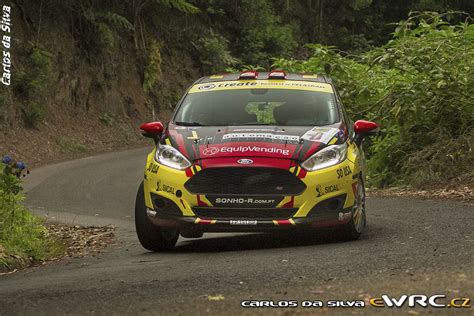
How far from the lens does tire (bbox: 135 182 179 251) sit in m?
9.73

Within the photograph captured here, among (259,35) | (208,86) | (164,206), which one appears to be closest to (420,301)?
(164,206)

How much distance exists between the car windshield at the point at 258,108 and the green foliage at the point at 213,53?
100ft

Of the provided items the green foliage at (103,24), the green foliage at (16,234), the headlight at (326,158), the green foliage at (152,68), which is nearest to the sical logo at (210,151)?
the headlight at (326,158)

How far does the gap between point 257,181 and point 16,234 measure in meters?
3.40

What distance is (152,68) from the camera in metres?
38.4

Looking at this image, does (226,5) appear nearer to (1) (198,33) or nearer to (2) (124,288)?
(1) (198,33)

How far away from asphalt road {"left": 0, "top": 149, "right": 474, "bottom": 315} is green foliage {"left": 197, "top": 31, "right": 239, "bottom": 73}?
2918cm

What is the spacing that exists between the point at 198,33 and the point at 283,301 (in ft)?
124

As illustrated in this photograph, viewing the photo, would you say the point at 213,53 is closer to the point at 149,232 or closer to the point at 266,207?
the point at 149,232

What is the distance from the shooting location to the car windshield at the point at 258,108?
10227mm

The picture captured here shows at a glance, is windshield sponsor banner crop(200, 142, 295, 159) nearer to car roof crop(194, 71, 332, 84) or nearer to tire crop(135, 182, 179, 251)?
tire crop(135, 182, 179, 251)

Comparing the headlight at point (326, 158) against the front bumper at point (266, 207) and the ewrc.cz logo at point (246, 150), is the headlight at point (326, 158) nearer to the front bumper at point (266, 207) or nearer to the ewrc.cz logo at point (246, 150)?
the front bumper at point (266, 207)

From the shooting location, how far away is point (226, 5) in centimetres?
4497

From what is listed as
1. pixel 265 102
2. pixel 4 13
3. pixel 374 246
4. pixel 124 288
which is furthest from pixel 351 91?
pixel 4 13
